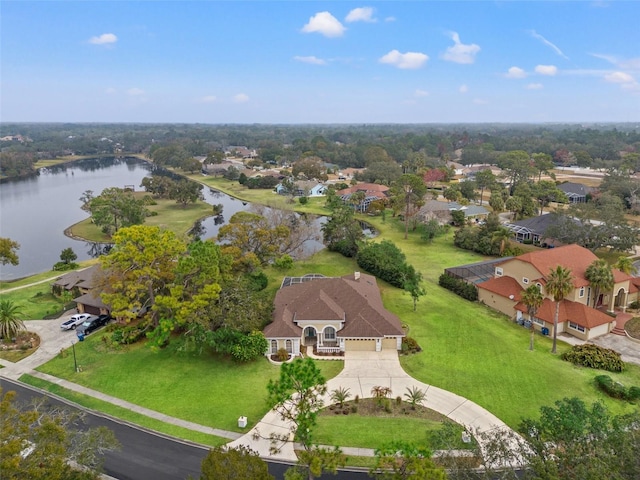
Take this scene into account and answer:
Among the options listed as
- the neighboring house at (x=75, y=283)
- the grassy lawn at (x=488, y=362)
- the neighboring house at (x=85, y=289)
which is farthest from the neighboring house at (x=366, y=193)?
the neighboring house at (x=85, y=289)

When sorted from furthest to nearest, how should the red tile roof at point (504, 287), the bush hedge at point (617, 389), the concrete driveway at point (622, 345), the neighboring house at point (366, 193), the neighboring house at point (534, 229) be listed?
1. the neighboring house at point (366, 193)
2. the neighboring house at point (534, 229)
3. the red tile roof at point (504, 287)
4. the concrete driveway at point (622, 345)
5. the bush hedge at point (617, 389)

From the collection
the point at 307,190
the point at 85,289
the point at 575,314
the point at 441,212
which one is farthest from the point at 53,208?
the point at 575,314

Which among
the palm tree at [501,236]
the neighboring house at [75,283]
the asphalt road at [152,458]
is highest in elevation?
the palm tree at [501,236]

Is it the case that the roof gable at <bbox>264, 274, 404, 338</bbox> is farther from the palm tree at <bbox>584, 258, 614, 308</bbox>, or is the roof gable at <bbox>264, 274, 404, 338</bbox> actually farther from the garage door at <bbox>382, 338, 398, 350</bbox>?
the palm tree at <bbox>584, 258, 614, 308</bbox>

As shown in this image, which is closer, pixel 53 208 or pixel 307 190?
pixel 53 208

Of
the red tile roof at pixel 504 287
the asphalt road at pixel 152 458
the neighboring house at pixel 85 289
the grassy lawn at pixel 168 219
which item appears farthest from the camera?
the grassy lawn at pixel 168 219

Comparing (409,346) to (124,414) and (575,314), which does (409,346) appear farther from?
(124,414)

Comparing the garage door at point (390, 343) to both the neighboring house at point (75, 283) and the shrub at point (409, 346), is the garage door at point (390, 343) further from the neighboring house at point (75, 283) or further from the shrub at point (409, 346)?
the neighboring house at point (75, 283)

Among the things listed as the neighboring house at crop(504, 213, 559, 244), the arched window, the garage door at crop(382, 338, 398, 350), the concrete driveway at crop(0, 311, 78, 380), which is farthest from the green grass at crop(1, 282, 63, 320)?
the neighboring house at crop(504, 213, 559, 244)
